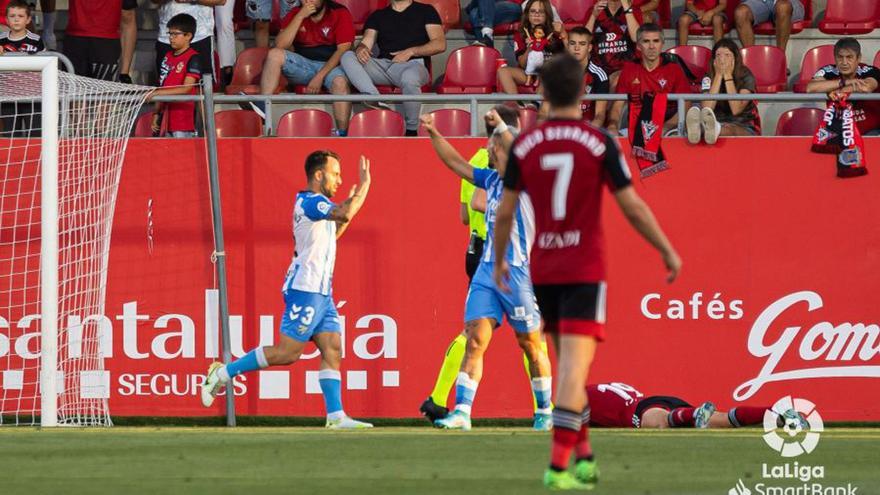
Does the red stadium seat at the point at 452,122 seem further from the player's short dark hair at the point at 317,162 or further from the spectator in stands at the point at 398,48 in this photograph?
the player's short dark hair at the point at 317,162

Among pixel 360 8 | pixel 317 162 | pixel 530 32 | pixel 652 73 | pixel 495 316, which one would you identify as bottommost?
pixel 495 316

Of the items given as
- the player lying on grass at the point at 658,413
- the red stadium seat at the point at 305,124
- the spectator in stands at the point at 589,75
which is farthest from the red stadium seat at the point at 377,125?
the player lying on grass at the point at 658,413

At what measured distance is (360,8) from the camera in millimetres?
15969

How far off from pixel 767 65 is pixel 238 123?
518 cm

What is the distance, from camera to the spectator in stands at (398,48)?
1437cm

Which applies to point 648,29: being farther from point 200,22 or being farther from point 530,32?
point 200,22

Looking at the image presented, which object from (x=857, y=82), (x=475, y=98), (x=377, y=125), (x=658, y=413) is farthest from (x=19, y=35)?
(x=857, y=82)

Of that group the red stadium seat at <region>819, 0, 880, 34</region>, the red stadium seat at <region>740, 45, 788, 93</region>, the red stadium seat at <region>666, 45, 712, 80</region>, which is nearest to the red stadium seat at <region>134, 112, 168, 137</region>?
the red stadium seat at <region>666, 45, 712, 80</region>

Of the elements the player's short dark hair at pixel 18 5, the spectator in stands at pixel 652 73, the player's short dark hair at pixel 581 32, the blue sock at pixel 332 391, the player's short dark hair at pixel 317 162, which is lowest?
the blue sock at pixel 332 391

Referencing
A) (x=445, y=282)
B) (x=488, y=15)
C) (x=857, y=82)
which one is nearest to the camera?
(x=445, y=282)

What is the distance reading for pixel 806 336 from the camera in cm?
1327

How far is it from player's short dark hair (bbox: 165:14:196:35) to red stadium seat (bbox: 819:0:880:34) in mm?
6392

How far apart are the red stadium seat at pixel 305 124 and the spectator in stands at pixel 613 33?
273cm

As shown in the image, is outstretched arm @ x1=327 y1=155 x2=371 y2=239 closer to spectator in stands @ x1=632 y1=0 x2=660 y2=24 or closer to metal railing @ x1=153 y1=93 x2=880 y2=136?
metal railing @ x1=153 y1=93 x2=880 y2=136
